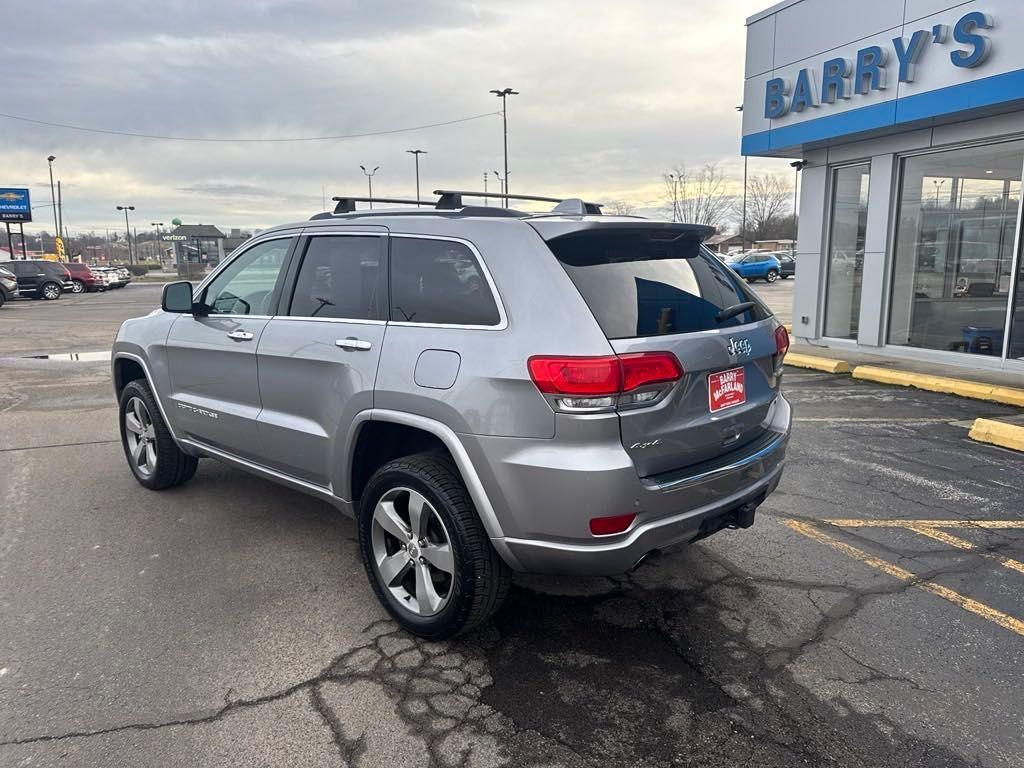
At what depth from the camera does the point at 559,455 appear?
9.07 feet

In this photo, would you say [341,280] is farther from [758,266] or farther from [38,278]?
[758,266]

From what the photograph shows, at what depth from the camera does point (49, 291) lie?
1266 inches

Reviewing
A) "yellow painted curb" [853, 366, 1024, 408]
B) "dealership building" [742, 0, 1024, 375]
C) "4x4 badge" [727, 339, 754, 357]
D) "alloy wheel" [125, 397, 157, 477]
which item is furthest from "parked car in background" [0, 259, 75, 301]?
"4x4 badge" [727, 339, 754, 357]

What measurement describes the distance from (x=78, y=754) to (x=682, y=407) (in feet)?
8.12

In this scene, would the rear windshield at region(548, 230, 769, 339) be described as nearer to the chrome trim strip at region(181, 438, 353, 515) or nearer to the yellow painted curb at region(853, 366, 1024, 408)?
the chrome trim strip at region(181, 438, 353, 515)

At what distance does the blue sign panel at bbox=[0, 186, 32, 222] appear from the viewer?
5125 centimetres

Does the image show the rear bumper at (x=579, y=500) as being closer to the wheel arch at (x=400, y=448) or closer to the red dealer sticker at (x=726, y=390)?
the wheel arch at (x=400, y=448)

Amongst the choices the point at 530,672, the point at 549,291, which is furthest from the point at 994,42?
the point at 530,672

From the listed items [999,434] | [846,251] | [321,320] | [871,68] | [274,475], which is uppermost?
[871,68]

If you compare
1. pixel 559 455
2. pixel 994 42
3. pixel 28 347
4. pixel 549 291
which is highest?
pixel 994 42

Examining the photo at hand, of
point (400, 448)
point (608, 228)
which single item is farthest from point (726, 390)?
point (400, 448)

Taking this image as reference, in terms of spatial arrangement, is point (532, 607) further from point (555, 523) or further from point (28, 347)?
point (28, 347)

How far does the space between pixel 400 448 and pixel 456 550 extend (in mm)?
702

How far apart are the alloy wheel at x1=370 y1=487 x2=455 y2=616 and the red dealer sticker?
122cm
